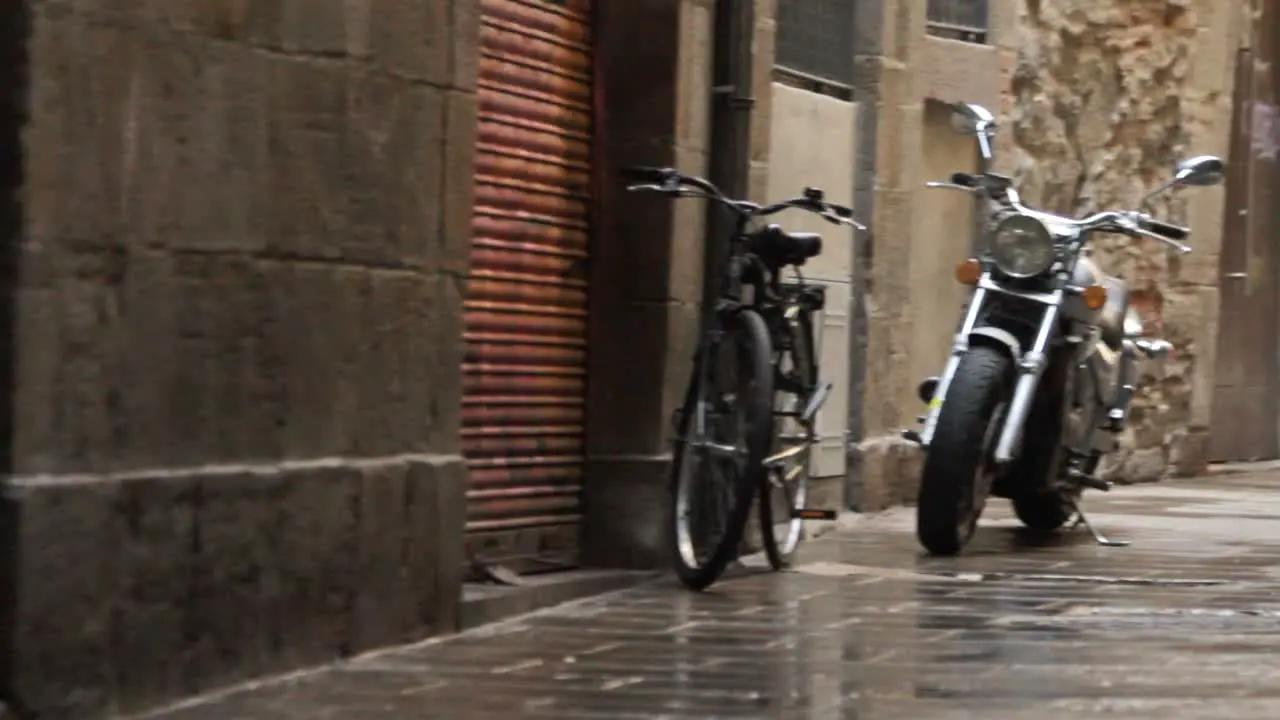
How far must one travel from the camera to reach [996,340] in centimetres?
995

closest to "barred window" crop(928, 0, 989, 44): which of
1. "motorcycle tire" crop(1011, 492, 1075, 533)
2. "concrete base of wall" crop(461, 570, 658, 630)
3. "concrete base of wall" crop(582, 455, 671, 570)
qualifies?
"motorcycle tire" crop(1011, 492, 1075, 533)

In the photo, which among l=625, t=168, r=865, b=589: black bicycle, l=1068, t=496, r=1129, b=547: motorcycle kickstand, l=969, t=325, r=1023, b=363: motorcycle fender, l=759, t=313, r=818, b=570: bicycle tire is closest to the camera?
l=625, t=168, r=865, b=589: black bicycle

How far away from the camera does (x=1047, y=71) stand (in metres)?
14.9

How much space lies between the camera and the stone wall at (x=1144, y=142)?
1516 cm

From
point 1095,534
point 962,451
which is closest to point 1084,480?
point 1095,534

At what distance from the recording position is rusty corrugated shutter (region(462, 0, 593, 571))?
825 centimetres

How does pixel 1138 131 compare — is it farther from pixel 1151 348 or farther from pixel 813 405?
pixel 813 405

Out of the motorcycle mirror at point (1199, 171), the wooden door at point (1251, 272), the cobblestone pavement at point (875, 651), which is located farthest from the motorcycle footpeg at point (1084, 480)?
the wooden door at point (1251, 272)

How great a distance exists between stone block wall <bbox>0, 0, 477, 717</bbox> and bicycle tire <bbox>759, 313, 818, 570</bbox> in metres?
1.89

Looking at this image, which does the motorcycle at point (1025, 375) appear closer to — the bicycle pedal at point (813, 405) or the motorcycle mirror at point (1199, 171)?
the motorcycle mirror at point (1199, 171)

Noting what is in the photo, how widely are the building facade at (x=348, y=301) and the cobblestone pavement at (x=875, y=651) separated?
0.96 ft

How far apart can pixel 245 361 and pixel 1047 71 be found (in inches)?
371

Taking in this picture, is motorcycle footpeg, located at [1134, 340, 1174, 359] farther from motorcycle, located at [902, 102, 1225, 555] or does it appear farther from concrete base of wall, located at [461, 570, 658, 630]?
concrete base of wall, located at [461, 570, 658, 630]

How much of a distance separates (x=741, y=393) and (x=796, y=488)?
700 mm
